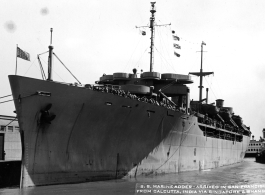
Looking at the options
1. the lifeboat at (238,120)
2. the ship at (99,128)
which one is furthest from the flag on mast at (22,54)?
the lifeboat at (238,120)

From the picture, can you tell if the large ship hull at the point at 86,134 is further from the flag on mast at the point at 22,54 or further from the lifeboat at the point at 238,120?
the lifeboat at the point at 238,120

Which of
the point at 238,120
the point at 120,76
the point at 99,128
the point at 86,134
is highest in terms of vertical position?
the point at 120,76

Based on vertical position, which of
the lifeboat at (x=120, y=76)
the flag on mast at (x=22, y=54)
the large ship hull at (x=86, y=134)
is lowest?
the large ship hull at (x=86, y=134)

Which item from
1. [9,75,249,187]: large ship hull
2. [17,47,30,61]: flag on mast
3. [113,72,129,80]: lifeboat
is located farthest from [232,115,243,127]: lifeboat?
[17,47,30,61]: flag on mast

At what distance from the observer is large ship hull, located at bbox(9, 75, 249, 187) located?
1534cm

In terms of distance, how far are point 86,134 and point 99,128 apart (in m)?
0.72

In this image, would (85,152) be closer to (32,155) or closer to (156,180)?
(32,155)

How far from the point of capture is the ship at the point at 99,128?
1541 cm

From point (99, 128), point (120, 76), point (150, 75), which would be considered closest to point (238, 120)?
point (150, 75)

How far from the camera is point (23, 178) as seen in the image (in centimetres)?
1521

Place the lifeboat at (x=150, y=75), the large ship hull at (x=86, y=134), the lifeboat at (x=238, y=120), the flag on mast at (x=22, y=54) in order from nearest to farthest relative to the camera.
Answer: the flag on mast at (x=22, y=54), the large ship hull at (x=86, y=134), the lifeboat at (x=150, y=75), the lifeboat at (x=238, y=120)

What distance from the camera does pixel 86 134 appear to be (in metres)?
16.9

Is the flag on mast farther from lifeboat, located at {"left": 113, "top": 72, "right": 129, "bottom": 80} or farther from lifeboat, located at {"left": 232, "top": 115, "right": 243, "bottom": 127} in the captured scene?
lifeboat, located at {"left": 232, "top": 115, "right": 243, "bottom": 127}

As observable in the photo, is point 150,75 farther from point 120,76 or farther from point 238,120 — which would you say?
point 238,120
